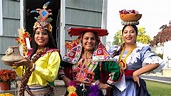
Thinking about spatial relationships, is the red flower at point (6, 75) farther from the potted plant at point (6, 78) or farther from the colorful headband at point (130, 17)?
the colorful headband at point (130, 17)

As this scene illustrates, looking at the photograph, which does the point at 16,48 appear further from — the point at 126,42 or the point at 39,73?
the point at 126,42

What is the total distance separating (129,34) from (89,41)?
1.45 feet

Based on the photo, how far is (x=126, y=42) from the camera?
2729mm

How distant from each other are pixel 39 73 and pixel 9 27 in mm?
2623

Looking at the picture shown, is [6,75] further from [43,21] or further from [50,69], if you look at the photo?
[50,69]

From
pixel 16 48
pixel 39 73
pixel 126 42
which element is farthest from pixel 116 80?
pixel 16 48

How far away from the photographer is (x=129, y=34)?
105 inches

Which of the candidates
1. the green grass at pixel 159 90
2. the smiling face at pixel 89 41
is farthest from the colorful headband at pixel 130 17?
the green grass at pixel 159 90

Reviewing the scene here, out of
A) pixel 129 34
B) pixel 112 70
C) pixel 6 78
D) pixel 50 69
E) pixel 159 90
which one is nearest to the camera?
pixel 50 69

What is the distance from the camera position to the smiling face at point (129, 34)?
2668mm

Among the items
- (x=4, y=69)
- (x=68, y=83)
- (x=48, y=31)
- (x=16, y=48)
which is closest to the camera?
(x=16, y=48)

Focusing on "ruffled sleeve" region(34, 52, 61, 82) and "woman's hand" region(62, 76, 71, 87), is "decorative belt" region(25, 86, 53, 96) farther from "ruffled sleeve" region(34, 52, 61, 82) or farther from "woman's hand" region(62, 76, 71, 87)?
"woman's hand" region(62, 76, 71, 87)

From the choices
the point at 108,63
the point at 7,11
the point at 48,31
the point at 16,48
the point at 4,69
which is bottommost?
the point at 4,69

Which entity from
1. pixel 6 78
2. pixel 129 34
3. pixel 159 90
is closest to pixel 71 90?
pixel 129 34
